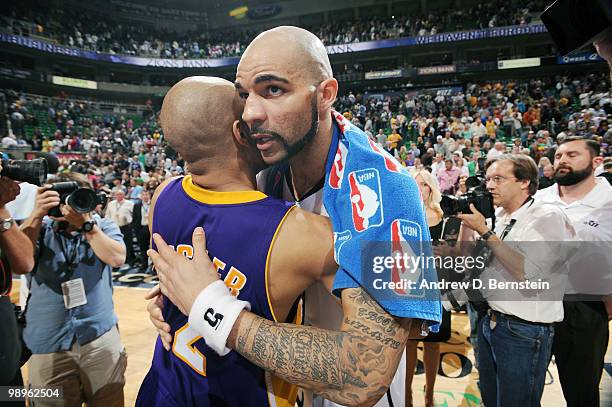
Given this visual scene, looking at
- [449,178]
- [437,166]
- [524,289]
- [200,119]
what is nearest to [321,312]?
[200,119]

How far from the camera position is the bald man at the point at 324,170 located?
1.15m

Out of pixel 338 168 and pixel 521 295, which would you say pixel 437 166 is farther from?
pixel 338 168

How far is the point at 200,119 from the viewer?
133cm

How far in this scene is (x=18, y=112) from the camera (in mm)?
19625

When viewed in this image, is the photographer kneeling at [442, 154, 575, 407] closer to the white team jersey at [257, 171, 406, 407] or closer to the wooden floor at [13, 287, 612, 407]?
the wooden floor at [13, 287, 612, 407]

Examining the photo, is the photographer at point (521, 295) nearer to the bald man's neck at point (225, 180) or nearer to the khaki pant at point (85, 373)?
the bald man's neck at point (225, 180)

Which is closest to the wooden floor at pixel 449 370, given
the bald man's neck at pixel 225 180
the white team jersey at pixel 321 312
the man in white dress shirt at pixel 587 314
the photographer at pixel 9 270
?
the man in white dress shirt at pixel 587 314

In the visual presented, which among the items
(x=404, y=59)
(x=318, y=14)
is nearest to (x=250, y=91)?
(x=404, y=59)

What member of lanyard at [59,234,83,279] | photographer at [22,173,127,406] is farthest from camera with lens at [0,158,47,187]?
lanyard at [59,234,83,279]

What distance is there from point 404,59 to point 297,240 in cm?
2621

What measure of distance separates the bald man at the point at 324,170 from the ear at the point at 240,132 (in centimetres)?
4

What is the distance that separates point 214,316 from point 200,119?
0.66 metres

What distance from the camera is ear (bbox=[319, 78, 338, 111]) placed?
1.43 meters

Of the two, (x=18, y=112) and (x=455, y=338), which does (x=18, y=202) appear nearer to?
(x=455, y=338)
